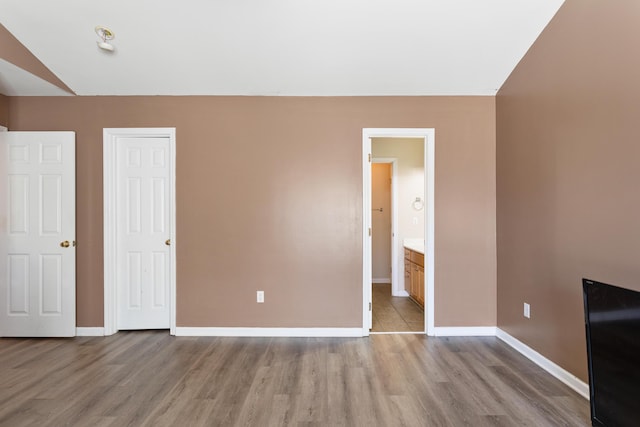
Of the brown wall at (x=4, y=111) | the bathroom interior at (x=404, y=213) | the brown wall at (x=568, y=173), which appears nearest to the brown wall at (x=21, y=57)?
the brown wall at (x=4, y=111)

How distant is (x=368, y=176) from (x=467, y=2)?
1.66 m

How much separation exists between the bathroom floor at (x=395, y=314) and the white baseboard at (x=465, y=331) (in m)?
0.23

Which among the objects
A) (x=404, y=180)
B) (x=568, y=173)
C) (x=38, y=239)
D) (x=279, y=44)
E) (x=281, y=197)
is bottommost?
(x=38, y=239)

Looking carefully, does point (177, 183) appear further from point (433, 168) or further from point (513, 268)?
point (513, 268)

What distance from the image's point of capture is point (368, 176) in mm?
3273

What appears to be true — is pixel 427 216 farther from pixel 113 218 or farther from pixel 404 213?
pixel 113 218

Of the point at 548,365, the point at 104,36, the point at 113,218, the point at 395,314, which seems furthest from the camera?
the point at 395,314

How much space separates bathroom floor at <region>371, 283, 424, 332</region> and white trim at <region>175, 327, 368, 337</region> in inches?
15.7

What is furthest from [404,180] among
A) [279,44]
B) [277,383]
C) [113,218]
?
[113,218]

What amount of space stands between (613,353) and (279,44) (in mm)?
3080

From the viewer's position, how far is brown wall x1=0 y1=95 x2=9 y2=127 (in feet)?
10.4

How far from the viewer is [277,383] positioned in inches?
92.6

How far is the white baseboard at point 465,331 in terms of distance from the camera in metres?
3.25

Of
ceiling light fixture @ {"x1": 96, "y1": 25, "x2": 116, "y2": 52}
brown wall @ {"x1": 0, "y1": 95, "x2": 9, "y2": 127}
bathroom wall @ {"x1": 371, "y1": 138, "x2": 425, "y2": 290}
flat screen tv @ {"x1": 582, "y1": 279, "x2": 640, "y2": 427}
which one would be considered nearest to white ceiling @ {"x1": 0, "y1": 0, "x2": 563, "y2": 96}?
ceiling light fixture @ {"x1": 96, "y1": 25, "x2": 116, "y2": 52}
